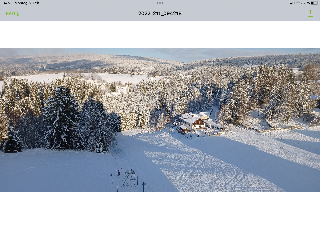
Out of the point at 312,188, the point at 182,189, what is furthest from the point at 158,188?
the point at 312,188

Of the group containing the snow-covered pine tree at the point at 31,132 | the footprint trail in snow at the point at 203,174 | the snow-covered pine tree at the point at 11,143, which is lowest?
the footprint trail in snow at the point at 203,174

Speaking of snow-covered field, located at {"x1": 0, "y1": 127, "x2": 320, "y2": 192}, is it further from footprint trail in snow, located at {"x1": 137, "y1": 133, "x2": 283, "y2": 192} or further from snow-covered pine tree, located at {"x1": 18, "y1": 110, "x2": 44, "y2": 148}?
snow-covered pine tree, located at {"x1": 18, "y1": 110, "x2": 44, "y2": 148}

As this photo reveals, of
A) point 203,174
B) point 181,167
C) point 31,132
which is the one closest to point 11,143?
point 31,132

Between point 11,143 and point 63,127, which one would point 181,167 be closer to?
point 63,127

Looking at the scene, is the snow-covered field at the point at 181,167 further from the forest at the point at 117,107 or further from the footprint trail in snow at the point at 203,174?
the forest at the point at 117,107

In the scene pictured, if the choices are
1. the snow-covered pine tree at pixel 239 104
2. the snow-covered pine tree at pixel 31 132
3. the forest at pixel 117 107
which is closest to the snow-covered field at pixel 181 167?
the forest at pixel 117 107

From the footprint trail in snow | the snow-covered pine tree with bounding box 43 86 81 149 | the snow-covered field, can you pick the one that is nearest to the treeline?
the snow-covered pine tree with bounding box 43 86 81 149

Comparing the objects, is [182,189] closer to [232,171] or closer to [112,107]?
[232,171]
